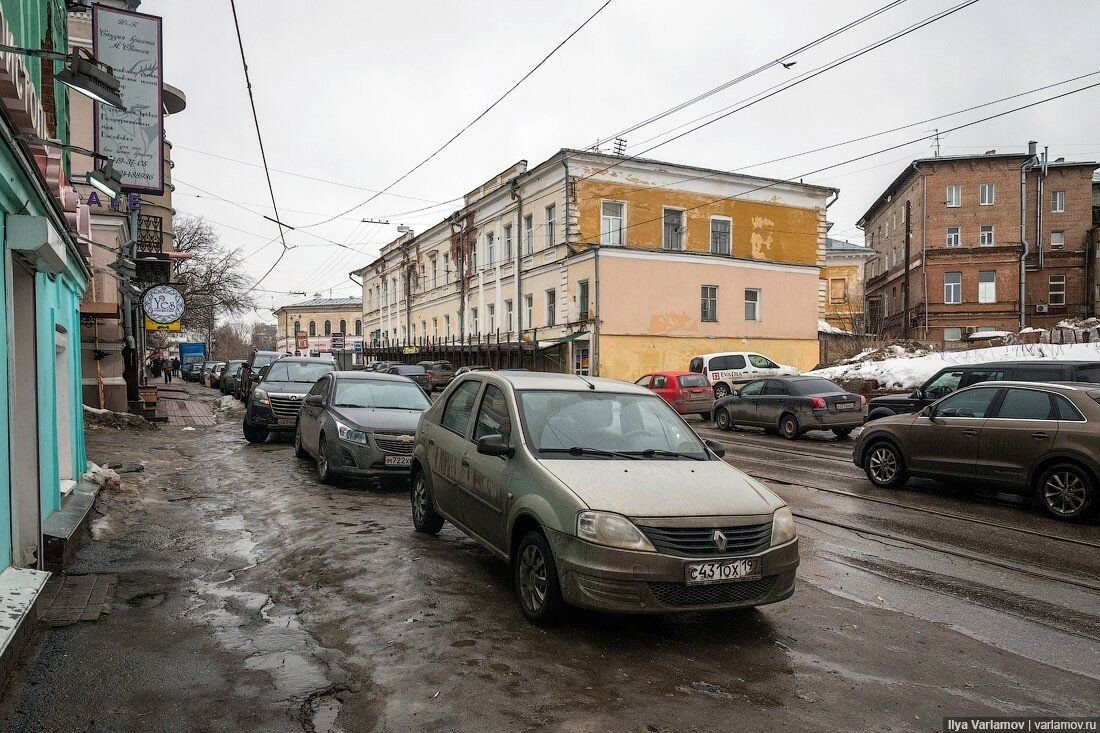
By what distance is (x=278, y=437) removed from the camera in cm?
1673

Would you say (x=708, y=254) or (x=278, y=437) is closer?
(x=278, y=437)

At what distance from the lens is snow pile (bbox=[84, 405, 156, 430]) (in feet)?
55.3

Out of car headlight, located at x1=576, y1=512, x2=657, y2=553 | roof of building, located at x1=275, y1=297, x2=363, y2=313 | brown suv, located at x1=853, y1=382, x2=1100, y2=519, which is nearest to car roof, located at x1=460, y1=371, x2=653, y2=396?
car headlight, located at x1=576, y1=512, x2=657, y2=553

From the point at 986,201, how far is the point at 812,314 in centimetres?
A: 1690

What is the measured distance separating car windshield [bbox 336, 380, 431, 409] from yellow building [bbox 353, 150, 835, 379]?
867 inches

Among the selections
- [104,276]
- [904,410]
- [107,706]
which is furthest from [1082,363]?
[104,276]

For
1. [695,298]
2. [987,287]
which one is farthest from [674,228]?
[987,287]

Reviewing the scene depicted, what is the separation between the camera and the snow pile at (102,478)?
8.92 metres

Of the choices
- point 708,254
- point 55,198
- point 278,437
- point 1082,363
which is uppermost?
point 708,254

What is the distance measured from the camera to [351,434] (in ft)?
31.8

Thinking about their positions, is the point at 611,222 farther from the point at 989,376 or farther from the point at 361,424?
the point at 361,424

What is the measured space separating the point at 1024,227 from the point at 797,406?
3827cm

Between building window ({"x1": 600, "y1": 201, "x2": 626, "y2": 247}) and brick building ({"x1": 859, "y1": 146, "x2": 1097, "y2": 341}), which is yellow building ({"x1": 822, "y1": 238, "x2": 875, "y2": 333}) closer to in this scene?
brick building ({"x1": 859, "y1": 146, "x2": 1097, "y2": 341})

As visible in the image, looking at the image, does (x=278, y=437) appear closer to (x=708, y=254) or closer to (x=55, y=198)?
(x=55, y=198)
